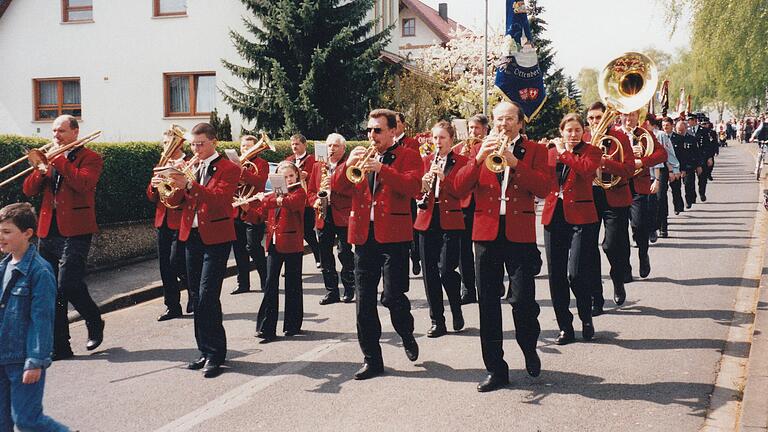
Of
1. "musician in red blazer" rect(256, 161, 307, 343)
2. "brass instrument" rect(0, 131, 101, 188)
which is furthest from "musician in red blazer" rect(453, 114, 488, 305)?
"brass instrument" rect(0, 131, 101, 188)

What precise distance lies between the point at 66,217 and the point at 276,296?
204cm

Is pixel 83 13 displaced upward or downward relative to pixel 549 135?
upward

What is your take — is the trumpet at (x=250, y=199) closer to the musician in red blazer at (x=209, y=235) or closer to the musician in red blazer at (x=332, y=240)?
the musician in red blazer at (x=332, y=240)

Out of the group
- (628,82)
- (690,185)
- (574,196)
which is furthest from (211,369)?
(690,185)

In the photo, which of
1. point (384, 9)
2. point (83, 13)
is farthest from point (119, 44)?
point (384, 9)

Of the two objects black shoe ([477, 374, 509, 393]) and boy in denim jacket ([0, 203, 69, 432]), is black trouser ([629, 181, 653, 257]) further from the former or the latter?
boy in denim jacket ([0, 203, 69, 432])

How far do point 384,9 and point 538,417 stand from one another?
34.0 m

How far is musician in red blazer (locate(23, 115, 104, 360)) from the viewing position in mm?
7395

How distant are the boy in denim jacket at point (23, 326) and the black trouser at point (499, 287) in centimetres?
299

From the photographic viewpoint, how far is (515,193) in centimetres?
620

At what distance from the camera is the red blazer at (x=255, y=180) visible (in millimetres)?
8906

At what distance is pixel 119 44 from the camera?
2716 cm

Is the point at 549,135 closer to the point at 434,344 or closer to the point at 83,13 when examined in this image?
the point at 83,13

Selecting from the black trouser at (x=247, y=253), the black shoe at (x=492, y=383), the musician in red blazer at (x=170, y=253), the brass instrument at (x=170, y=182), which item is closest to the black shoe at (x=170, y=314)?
the musician in red blazer at (x=170, y=253)
